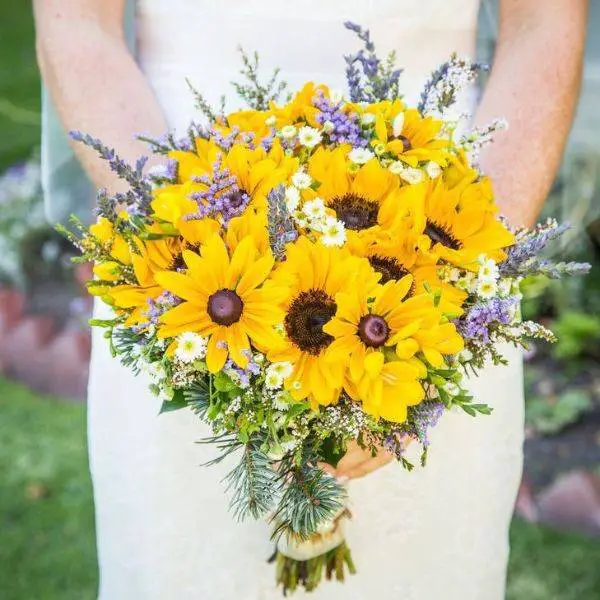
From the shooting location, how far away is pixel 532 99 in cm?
147

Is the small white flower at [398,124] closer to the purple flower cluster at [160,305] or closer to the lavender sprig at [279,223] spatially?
the lavender sprig at [279,223]

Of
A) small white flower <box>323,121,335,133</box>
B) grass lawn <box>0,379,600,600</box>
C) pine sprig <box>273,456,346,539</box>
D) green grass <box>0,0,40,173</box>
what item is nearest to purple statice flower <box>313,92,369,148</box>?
small white flower <box>323,121,335,133</box>

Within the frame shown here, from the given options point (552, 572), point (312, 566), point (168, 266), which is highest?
point (552, 572)

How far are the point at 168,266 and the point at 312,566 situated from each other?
2.36 feet

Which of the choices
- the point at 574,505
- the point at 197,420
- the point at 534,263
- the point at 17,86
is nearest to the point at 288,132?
the point at 534,263

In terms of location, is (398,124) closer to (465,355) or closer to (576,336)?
(465,355)

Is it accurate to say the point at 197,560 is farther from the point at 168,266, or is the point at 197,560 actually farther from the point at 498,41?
the point at 498,41

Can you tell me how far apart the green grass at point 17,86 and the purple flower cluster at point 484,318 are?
475cm

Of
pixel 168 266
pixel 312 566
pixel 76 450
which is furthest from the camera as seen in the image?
Result: pixel 76 450

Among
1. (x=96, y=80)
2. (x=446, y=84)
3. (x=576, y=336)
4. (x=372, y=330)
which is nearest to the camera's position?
(x=372, y=330)

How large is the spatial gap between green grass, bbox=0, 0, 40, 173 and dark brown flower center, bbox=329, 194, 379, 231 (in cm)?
464

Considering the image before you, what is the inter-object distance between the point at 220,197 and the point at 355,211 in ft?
0.57

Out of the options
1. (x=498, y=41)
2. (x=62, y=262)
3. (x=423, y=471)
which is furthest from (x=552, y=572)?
(x=62, y=262)

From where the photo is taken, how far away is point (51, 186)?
1.89 meters
